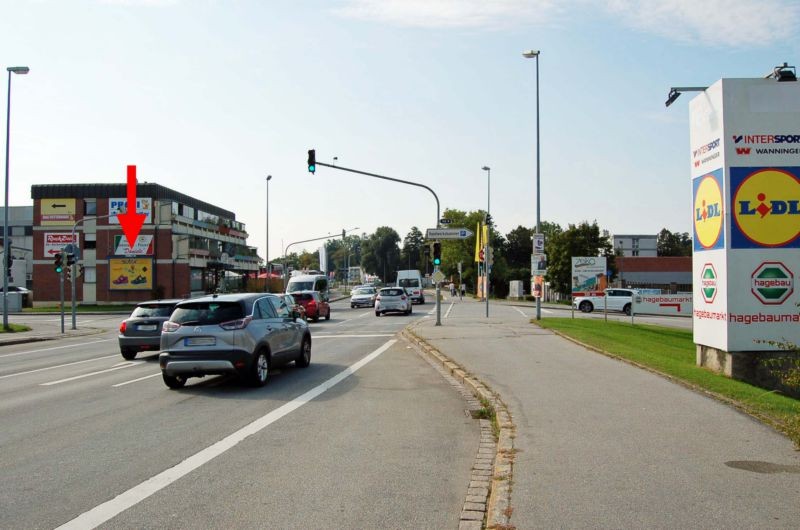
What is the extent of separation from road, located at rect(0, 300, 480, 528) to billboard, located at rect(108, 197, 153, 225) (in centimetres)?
4976

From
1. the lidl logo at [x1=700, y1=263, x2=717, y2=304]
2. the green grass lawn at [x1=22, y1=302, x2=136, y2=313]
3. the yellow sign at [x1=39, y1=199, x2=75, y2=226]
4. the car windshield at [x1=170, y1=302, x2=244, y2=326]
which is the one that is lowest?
Answer: the green grass lawn at [x1=22, y1=302, x2=136, y2=313]

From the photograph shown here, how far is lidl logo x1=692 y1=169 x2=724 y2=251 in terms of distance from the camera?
13250mm

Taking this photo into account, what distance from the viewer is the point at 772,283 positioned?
12969 millimetres

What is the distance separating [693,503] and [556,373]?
6909 mm

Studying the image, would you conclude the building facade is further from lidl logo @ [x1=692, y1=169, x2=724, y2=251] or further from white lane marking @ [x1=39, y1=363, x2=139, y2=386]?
lidl logo @ [x1=692, y1=169, x2=724, y2=251]

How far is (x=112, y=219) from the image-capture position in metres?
62.0

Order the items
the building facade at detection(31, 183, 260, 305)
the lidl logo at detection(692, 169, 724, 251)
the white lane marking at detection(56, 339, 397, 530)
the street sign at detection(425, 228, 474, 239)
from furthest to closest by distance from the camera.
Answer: the building facade at detection(31, 183, 260, 305)
the street sign at detection(425, 228, 474, 239)
the lidl logo at detection(692, 169, 724, 251)
the white lane marking at detection(56, 339, 397, 530)

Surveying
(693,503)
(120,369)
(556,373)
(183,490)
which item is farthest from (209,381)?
(693,503)

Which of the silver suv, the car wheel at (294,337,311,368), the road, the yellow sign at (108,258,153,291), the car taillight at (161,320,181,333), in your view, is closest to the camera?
the road

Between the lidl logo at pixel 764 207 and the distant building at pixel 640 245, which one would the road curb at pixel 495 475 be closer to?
the lidl logo at pixel 764 207

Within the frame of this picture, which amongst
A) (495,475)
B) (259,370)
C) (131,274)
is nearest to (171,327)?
(259,370)

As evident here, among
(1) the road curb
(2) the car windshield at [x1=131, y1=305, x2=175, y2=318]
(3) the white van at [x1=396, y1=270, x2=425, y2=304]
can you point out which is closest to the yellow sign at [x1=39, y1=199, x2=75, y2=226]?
(3) the white van at [x1=396, y1=270, x2=425, y2=304]

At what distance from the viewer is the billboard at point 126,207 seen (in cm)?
6084

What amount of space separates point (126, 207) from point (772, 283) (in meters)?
57.1
